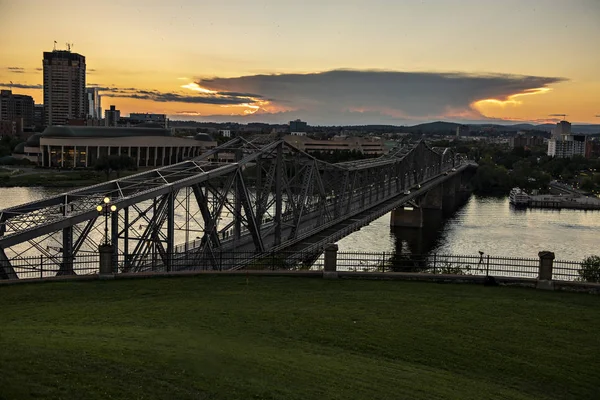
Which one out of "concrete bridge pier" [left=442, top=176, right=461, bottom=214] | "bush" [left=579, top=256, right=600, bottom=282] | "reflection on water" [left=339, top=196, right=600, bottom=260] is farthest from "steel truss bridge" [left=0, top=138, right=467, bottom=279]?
"concrete bridge pier" [left=442, top=176, right=461, bottom=214]

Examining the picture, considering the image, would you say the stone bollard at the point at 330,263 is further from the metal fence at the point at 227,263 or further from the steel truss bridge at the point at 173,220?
the steel truss bridge at the point at 173,220

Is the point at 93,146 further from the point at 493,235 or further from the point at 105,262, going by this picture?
the point at 105,262

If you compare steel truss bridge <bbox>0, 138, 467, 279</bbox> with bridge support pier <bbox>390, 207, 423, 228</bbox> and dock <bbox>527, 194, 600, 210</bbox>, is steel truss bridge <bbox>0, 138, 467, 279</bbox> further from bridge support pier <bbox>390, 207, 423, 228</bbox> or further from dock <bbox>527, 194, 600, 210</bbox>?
dock <bbox>527, 194, 600, 210</bbox>

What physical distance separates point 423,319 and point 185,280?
1023 cm

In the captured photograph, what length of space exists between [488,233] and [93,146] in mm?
114414

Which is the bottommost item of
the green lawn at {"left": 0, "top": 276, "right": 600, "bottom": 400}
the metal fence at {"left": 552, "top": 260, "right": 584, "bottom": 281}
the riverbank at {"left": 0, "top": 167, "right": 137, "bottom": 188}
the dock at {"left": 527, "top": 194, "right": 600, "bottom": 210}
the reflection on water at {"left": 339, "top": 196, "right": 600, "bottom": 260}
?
the reflection on water at {"left": 339, "top": 196, "right": 600, "bottom": 260}

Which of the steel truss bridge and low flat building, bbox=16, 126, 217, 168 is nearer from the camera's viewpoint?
the steel truss bridge

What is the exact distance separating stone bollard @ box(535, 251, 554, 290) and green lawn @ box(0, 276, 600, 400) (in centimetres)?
75

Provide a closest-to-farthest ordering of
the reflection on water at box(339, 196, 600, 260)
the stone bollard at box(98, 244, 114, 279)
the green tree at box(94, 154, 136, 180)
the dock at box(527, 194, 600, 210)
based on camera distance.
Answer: the stone bollard at box(98, 244, 114, 279), the reflection on water at box(339, 196, 600, 260), the dock at box(527, 194, 600, 210), the green tree at box(94, 154, 136, 180)

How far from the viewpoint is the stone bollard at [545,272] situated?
25.9 metres

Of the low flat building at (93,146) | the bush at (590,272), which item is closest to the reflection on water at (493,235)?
the bush at (590,272)

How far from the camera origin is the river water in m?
75.6

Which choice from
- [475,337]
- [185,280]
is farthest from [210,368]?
[185,280]

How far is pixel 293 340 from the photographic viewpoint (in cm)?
1720
